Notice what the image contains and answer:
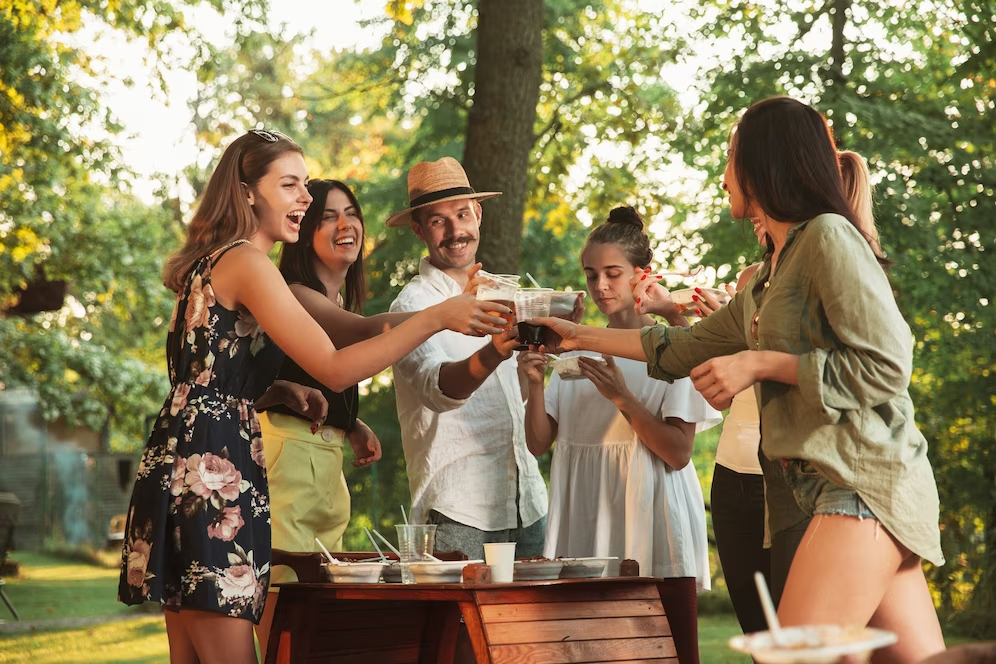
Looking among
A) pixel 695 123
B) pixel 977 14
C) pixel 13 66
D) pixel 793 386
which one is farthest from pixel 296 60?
pixel 793 386

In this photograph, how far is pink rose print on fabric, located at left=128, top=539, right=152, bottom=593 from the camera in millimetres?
2850

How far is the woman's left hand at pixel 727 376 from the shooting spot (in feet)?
7.75

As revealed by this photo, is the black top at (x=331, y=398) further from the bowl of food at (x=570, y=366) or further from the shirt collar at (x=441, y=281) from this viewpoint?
the bowl of food at (x=570, y=366)

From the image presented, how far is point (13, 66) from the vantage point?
36.5 feet

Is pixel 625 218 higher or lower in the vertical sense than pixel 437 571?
higher

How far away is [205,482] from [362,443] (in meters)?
1.17

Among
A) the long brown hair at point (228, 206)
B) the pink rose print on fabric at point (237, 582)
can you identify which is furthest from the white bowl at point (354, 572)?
the long brown hair at point (228, 206)

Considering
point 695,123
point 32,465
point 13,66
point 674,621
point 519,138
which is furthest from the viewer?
point 32,465

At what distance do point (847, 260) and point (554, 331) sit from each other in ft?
4.05

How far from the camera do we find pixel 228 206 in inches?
124

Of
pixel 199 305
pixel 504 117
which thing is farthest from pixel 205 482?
pixel 504 117

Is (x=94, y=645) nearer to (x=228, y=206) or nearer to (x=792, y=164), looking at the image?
(x=228, y=206)

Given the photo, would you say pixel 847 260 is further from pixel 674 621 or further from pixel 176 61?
pixel 176 61

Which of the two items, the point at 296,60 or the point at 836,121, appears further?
the point at 296,60
